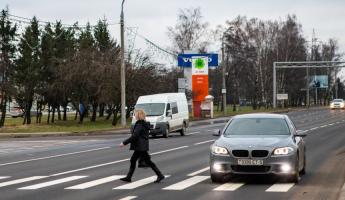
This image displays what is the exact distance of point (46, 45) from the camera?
70500 mm

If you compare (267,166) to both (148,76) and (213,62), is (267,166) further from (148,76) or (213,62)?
(213,62)

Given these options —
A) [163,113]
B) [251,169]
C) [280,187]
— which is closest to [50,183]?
[251,169]

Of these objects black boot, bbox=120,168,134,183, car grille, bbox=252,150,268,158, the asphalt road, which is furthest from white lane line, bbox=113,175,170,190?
car grille, bbox=252,150,268,158

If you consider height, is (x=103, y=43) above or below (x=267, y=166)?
above

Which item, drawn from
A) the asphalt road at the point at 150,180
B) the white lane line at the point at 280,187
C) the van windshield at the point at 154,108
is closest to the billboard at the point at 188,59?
the van windshield at the point at 154,108

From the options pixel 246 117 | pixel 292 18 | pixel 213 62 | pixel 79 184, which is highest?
pixel 292 18

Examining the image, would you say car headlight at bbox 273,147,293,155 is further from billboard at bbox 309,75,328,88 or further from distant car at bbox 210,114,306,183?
billboard at bbox 309,75,328,88

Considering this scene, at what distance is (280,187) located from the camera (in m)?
13.2

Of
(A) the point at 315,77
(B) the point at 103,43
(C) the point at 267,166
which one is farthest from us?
(A) the point at 315,77

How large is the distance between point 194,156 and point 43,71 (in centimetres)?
4982

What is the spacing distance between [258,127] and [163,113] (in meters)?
21.1

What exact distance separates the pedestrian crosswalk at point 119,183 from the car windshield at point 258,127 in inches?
46.7

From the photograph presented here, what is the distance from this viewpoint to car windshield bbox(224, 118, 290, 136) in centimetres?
1446

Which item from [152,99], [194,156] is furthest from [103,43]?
[194,156]
